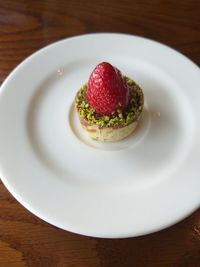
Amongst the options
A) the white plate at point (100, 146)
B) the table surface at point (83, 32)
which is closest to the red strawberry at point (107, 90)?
the white plate at point (100, 146)

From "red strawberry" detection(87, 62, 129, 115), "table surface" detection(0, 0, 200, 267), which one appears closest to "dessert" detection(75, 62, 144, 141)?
"red strawberry" detection(87, 62, 129, 115)

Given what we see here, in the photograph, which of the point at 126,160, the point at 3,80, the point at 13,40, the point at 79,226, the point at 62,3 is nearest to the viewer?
the point at 79,226

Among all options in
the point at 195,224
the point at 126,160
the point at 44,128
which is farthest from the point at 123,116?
the point at 195,224

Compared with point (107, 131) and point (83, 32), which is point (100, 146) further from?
point (83, 32)

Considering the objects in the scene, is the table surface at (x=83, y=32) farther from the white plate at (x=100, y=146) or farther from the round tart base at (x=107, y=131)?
the round tart base at (x=107, y=131)

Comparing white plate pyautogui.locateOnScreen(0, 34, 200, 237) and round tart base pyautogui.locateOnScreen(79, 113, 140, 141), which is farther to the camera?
round tart base pyautogui.locateOnScreen(79, 113, 140, 141)

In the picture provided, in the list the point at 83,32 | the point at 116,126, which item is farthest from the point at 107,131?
the point at 83,32

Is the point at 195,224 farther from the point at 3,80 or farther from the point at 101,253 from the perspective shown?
the point at 3,80

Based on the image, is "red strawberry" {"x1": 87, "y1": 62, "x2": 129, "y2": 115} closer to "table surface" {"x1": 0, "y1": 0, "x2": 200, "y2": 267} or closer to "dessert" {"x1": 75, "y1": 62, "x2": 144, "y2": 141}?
"dessert" {"x1": 75, "y1": 62, "x2": 144, "y2": 141}

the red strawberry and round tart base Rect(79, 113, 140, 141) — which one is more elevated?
the red strawberry
